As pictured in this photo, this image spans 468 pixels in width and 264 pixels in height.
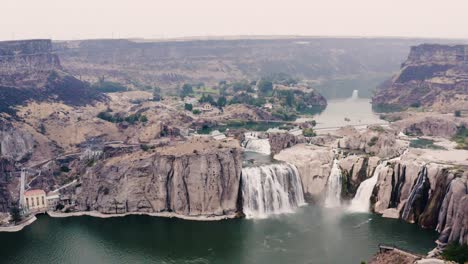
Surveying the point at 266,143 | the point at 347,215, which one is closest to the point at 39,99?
the point at 266,143

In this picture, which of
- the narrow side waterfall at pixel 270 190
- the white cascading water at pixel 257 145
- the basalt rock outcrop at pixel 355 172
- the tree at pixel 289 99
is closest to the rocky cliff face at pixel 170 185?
the narrow side waterfall at pixel 270 190

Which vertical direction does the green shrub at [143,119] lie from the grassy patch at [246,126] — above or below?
above

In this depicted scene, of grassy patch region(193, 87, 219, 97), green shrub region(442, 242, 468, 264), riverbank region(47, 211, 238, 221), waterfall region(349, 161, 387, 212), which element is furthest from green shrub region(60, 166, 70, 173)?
grassy patch region(193, 87, 219, 97)

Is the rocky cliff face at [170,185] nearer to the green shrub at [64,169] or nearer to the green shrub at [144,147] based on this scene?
the green shrub at [144,147]

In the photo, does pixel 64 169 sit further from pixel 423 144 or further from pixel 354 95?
pixel 354 95

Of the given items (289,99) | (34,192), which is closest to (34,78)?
(34,192)

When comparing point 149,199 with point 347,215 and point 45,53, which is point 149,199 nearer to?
point 347,215
